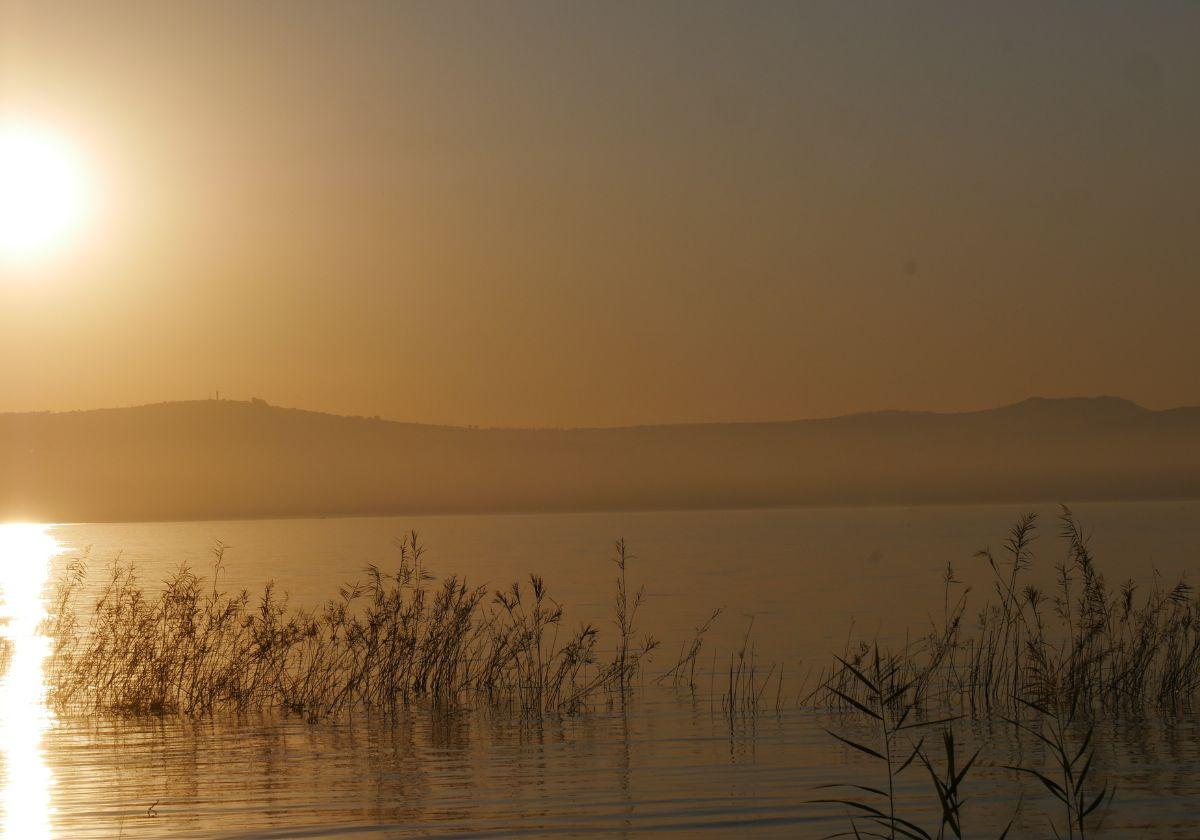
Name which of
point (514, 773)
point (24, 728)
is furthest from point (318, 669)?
point (514, 773)

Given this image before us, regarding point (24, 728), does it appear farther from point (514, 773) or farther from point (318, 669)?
point (514, 773)

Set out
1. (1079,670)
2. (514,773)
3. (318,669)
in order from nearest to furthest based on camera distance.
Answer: (514,773) → (1079,670) → (318,669)

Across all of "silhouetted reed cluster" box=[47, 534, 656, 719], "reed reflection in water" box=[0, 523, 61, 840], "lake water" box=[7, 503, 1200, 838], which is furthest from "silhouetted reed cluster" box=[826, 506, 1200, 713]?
"reed reflection in water" box=[0, 523, 61, 840]

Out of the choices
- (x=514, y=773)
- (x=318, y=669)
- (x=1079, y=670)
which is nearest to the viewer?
(x=514, y=773)

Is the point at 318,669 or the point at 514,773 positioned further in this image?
the point at 318,669

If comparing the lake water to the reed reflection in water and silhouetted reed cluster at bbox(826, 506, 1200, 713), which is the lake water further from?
silhouetted reed cluster at bbox(826, 506, 1200, 713)

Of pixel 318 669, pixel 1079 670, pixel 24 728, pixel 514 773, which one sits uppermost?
pixel 318 669

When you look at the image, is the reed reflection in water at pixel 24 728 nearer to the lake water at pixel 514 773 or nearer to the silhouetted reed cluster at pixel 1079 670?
the lake water at pixel 514 773

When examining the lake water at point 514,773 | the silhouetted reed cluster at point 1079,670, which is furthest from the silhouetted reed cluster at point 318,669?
the silhouetted reed cluster at point 1079,670

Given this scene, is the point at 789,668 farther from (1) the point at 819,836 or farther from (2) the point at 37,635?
(2) the point at 37,635

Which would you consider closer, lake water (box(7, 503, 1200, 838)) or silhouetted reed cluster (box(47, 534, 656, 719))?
lake water (box(7, 503, 1200, 838))

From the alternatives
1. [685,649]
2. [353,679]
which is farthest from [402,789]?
[685,649]

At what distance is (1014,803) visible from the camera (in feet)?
49.0

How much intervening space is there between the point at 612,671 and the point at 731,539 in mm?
89887
